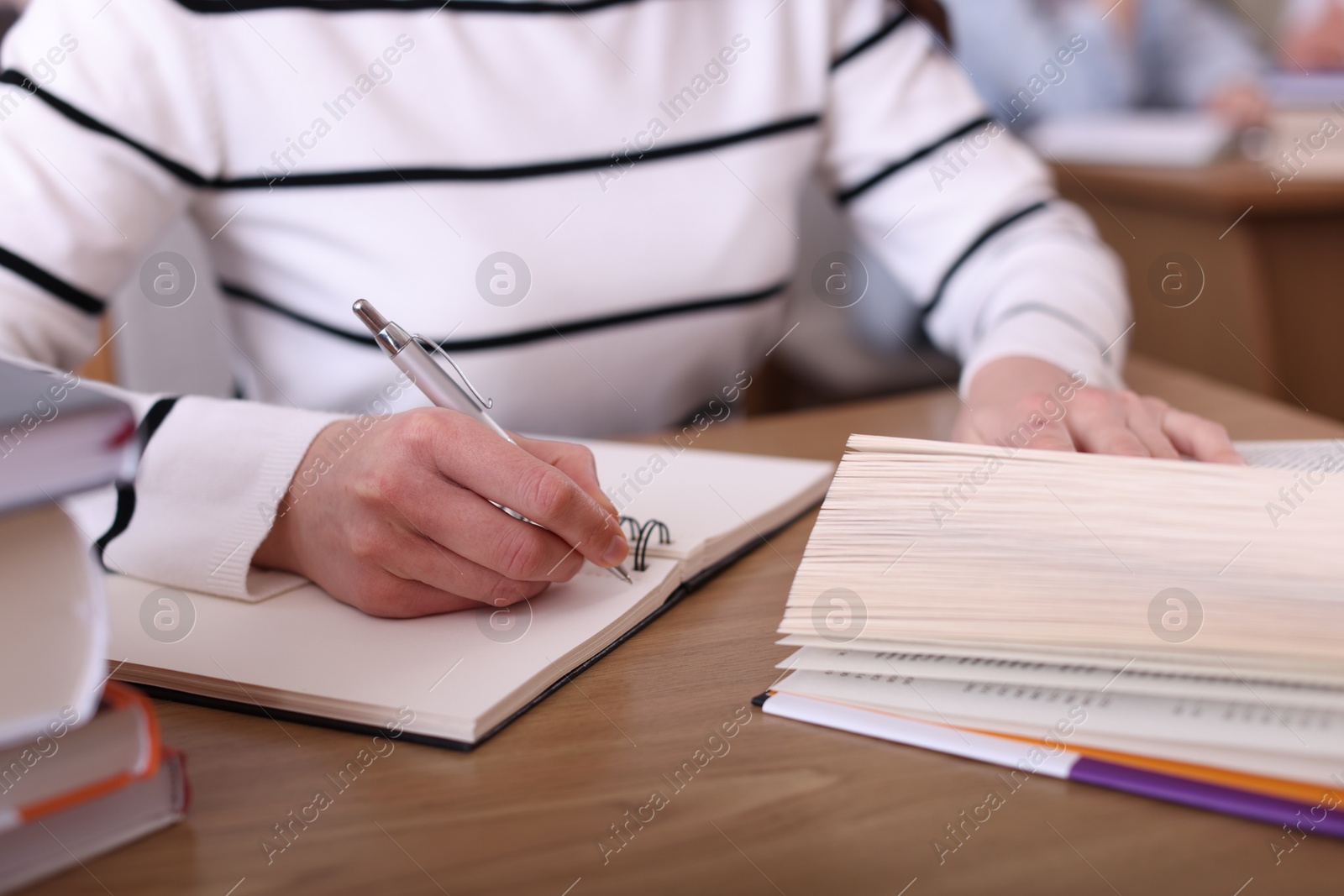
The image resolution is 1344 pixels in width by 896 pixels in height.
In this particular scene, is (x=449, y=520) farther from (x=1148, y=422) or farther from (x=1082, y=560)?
(x=1148, y=422)

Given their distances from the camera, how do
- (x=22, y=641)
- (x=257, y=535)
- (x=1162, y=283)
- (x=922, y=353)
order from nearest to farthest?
(x=22, y=641), (x=257, y=535), (x=922, y=353), (x=1162, y=283)

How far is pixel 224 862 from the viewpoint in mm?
386

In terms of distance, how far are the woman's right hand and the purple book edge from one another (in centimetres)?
24

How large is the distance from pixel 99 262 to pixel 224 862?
0.60m

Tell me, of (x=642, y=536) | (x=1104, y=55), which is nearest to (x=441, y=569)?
(x=642, y=536)

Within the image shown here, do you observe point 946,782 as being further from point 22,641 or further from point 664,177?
point 664,177

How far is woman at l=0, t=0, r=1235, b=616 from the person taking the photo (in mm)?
568

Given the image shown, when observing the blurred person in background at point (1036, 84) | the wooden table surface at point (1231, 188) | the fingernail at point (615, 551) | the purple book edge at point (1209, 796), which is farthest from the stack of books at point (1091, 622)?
the wooden table surface at point (1231, 188)

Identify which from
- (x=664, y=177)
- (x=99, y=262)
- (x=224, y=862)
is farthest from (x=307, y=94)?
(x=224, y=862)

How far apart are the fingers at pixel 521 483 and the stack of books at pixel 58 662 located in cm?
18

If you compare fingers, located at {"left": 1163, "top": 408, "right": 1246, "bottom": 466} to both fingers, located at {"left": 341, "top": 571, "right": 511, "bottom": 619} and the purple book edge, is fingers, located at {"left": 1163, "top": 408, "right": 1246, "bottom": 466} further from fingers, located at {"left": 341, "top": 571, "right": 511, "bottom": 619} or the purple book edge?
fingers, located at {"left": 341, "top": 571, "right": 511, "bottom": 619}

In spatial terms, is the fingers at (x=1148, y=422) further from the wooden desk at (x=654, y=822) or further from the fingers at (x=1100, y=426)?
the wooden desk at (x=654, y=822)

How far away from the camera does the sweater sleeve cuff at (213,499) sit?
0.58 m

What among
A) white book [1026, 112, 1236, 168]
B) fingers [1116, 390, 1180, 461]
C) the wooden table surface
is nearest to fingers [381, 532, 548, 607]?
fingers [1116, 390, 1180, 461]
